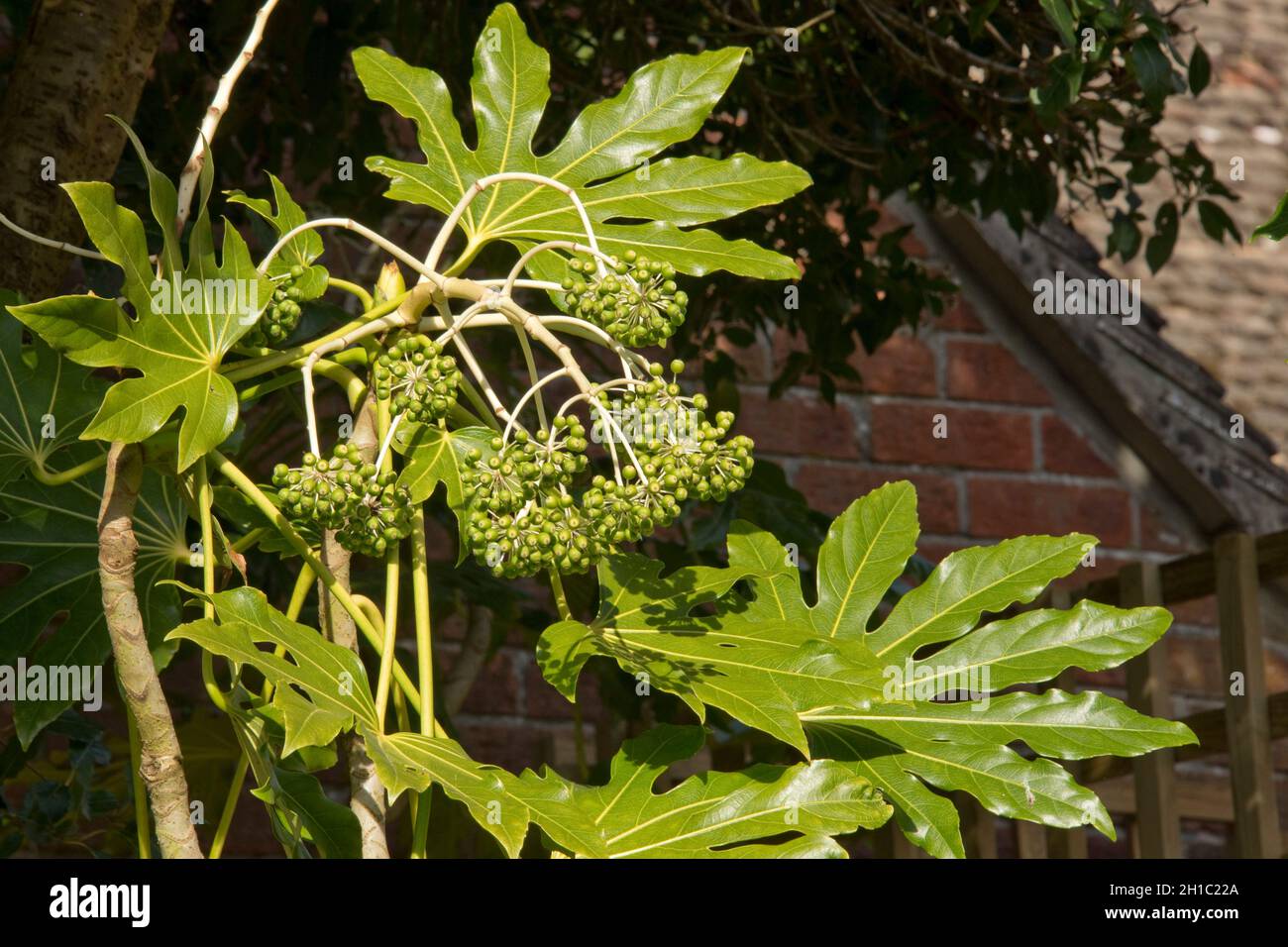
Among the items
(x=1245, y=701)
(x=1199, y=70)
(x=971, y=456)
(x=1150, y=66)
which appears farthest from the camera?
(x=971, y=456)

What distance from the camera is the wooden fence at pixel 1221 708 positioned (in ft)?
6.41

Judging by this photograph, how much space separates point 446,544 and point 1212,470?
144cm

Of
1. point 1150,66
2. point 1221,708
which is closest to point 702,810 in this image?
point 1150,66

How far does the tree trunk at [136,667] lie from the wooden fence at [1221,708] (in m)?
1.55

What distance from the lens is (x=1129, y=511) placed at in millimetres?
2957

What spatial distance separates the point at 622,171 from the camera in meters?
0.89

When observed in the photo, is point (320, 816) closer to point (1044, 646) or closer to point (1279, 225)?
point (1044, 646)

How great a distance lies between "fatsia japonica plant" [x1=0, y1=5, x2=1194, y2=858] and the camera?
27.6 inches

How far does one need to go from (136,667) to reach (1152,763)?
1.65 meters

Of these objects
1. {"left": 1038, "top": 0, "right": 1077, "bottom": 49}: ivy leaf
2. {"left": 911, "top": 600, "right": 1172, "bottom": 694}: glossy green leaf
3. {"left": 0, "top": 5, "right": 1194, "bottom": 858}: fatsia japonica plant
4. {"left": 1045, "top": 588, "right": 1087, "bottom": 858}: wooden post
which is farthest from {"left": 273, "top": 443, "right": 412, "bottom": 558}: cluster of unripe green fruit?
{"left": 1045, "top": 588, "right": 1087, "bottom": 858}: wooden post

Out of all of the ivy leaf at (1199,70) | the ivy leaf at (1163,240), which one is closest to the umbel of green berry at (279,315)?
the ivy leaf at (1199,70)

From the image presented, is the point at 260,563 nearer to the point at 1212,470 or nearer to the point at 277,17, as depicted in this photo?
the point at 277,17

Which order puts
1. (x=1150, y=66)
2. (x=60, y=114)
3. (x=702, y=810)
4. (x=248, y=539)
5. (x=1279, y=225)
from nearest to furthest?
(x=1279, y=225), (x=702, y=810), (x=248, y=539), (x=60, y=114), (x=1150, y=66)
